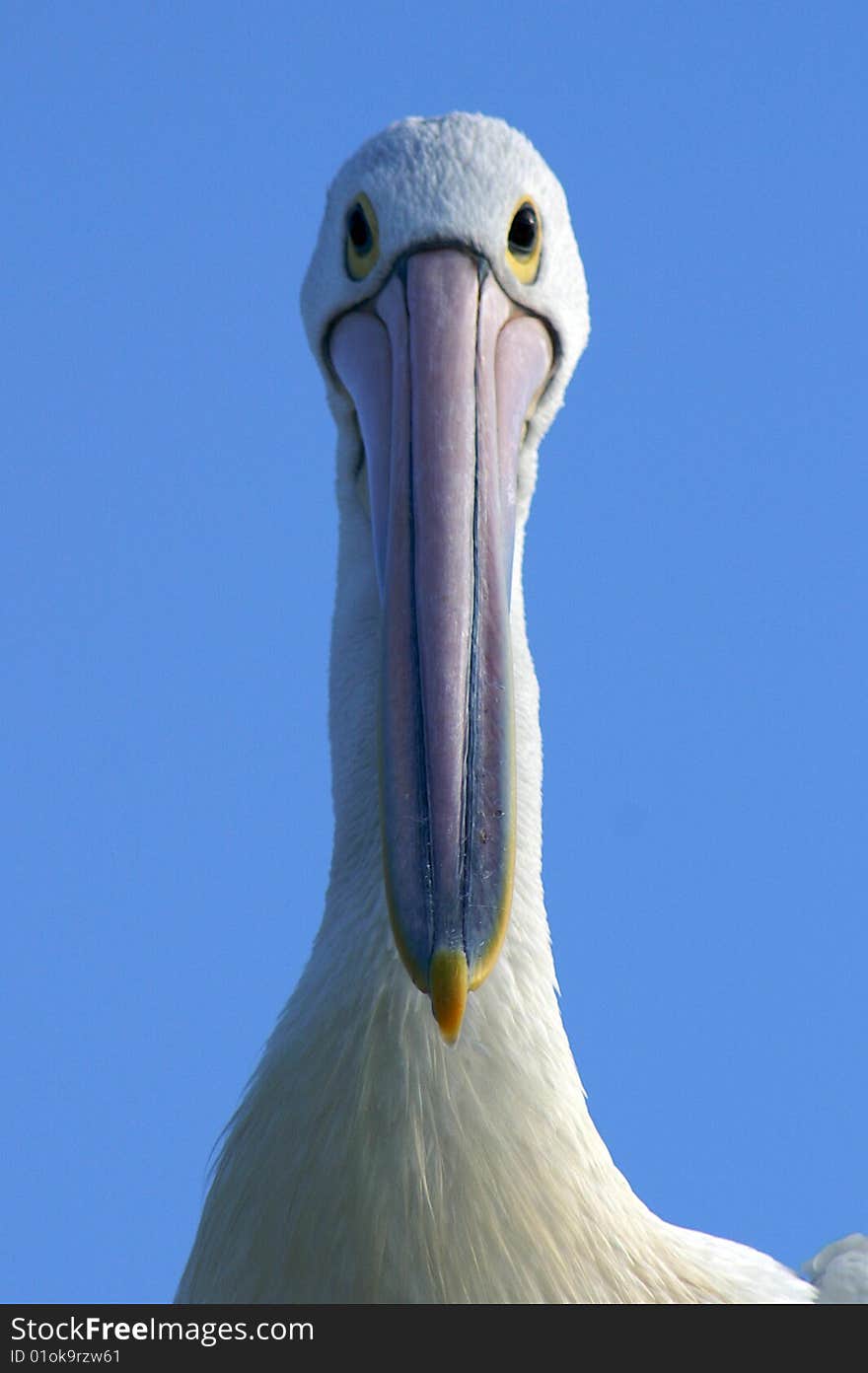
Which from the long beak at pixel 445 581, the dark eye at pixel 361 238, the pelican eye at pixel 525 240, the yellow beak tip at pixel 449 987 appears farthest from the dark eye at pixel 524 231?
the yellow beak tip at pixel 449 987

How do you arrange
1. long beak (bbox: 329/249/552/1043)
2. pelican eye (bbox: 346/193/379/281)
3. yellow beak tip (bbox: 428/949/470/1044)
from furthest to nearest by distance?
1. pelican eye (bbox: 346/193/379/281)
2. long beak (bbox: 329/249/552/1043)
3. yellow beak tip (bbox: 428/949/470/1044)

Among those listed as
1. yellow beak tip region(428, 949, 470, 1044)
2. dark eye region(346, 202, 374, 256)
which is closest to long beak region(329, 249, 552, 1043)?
yellow beak tip region(428, 949, 470, 1044)

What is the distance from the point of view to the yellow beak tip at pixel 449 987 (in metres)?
2.95

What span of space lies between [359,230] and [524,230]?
14.1 inches

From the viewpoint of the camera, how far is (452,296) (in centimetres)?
382

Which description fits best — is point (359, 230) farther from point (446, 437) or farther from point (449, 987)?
point (449, 987)

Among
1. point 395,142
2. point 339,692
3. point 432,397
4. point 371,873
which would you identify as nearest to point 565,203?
point 395,142

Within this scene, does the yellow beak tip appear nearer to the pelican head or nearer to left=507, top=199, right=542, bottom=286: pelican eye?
the pelican head

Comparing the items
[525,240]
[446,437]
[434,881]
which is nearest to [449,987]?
[434,881]

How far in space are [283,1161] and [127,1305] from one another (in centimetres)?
42

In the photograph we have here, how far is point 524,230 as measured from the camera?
409 centimetres

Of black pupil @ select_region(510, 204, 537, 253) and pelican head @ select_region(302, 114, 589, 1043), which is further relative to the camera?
black pupil @ select_region(510, 204, 537, 253)

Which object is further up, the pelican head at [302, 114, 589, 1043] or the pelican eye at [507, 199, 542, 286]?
the pelican eye at [507, 199, 542, 286]

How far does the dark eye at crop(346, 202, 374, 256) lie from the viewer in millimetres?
4082
